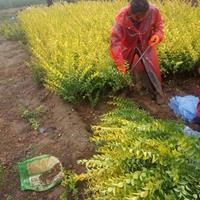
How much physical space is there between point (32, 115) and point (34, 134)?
1.88 ft

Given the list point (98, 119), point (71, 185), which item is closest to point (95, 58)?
point (98, 119)

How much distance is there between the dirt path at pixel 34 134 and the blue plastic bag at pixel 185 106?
115 centimetres

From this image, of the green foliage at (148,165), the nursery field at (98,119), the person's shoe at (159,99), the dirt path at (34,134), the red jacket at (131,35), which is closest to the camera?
the green foliage at (148,165)

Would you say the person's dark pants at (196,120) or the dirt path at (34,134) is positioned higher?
the person's dark pants at (196,120)

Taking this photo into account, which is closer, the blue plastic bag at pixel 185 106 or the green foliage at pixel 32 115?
the blue plastic bag at pixel 185 106

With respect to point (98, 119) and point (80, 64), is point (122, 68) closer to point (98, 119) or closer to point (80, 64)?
point (98, 119)

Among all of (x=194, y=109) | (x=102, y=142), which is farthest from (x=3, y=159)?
(x=194, y=109)

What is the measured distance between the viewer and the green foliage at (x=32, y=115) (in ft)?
19.7

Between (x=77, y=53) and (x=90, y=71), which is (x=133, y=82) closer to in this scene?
(x=90, y=71)

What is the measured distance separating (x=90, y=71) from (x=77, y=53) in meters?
0.61

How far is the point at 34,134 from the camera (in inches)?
227

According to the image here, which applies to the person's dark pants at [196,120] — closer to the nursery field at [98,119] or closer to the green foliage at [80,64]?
the nursery field at [98,119]

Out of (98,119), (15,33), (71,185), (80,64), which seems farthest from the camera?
(15,33)

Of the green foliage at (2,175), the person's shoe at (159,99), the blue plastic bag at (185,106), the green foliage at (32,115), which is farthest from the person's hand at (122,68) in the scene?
the green foliage at (2,175)
